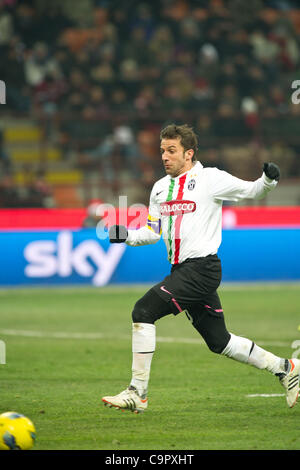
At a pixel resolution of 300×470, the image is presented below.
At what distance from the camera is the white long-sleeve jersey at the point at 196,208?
7.11 meters

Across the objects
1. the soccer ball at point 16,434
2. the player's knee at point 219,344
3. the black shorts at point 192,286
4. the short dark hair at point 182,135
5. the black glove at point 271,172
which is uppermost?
the short dark hair at point 182,135

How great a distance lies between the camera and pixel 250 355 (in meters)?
7.21

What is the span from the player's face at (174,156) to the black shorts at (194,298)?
2.45 feet

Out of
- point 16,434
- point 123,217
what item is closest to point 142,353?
point 16,434

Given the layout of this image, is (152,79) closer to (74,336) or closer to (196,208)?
(74,336)

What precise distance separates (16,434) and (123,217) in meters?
12.2

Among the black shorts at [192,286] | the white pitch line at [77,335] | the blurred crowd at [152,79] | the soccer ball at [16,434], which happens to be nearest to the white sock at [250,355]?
the black shorts at [192,286]

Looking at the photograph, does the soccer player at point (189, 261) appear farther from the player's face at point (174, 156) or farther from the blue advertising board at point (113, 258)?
the blue advertising board at point (113, 258)

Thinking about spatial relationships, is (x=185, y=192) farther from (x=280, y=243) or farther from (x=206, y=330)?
(x=280, y=243)

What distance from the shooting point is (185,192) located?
7188 mm

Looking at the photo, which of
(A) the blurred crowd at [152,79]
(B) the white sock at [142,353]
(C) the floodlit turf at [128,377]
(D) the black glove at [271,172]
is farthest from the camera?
(A) the blurred crowd at [152,79]

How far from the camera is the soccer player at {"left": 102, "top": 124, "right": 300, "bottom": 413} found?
7000mm
